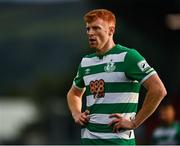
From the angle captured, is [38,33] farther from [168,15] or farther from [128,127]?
[128,127]

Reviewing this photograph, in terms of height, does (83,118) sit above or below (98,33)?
below

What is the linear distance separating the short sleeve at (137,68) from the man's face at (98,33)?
0.22 metres

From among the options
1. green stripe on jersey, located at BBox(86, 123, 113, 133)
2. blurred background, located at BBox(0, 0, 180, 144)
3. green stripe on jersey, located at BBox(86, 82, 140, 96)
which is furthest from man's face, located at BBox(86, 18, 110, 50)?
blurred background, located at BBox(0, 0, 180, 144)

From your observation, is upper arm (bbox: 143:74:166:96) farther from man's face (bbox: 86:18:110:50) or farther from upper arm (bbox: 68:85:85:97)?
upper arm (bbox: 68:85:85:97)

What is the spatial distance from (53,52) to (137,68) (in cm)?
1022

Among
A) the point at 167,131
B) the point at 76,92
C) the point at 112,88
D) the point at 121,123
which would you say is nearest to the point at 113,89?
the point at 112,88

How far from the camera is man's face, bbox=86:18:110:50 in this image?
5445mm

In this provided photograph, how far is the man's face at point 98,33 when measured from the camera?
5445mm

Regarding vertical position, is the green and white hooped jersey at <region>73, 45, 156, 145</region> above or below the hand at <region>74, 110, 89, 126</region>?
above

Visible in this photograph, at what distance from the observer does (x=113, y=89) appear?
538cm

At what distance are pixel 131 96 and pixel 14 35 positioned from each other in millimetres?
10352

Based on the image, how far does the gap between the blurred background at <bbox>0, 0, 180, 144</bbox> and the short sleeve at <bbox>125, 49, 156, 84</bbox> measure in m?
8.20

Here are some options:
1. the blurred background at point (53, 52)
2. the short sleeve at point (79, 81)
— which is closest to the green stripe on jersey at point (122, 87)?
the short sleeve at point (79, 81)

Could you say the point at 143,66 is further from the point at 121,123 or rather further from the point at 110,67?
the point at 121,123
